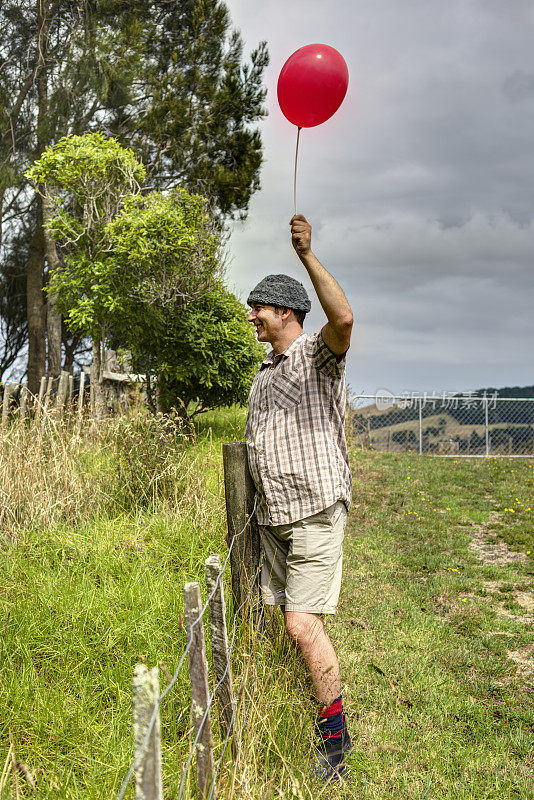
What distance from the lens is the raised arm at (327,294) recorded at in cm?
222

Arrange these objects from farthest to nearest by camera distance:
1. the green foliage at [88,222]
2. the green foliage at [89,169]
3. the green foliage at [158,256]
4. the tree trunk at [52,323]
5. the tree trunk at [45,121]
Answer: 1. the tree trunk at [45,121]
2. the tree trunk at [52,323]
3. the green foliage at [89,169]
4. the green foliage at [88,222]
5. the green foliage at [158,256]

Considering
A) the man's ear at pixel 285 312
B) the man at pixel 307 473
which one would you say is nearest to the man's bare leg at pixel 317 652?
the man at pixel 307 473

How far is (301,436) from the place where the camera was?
2.48m

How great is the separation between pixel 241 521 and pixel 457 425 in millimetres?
14977

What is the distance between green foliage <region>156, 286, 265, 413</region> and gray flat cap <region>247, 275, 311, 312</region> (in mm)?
7198

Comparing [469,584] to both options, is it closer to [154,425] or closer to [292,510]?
[154,425]

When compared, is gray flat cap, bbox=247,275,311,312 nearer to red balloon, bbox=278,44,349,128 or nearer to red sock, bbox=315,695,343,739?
red balloon, bbox=278,44,349,128

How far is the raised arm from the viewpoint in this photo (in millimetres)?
2225

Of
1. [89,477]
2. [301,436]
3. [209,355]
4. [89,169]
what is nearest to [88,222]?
[89,169]

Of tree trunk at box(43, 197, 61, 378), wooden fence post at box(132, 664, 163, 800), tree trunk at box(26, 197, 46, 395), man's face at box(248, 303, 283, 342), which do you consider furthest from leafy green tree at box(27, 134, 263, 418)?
wooden fence post at box(132, 664, 163, 800)

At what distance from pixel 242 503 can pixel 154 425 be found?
3.50 metres

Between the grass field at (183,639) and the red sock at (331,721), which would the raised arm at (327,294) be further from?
the red sock at (331,721)

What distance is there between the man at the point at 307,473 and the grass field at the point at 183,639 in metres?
0.17

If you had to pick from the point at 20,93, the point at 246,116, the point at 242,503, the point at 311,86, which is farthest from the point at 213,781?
the point at 246,116
